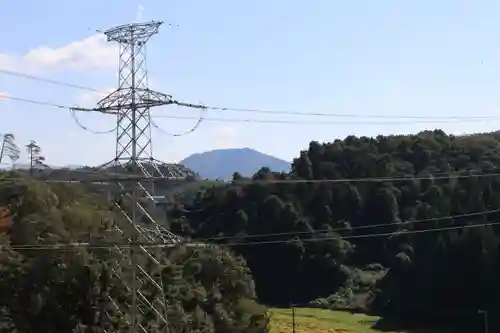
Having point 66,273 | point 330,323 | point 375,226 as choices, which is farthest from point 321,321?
point 66,273

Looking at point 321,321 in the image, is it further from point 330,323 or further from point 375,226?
point 375,226

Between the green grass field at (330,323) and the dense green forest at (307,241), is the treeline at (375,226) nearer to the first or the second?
the dense green forest at (307,241)

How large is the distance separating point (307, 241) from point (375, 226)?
628 cm

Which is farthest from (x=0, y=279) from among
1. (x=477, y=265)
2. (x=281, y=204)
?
(x=281, y=204)

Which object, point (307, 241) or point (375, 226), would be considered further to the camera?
point (307, 241)

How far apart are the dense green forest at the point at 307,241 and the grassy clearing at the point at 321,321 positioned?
1905 millimetres

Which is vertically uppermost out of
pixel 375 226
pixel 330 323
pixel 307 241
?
pixel 375 226

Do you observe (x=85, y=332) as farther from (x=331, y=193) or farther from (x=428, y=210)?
(x=331, y=193)

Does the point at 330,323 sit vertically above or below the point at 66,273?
below

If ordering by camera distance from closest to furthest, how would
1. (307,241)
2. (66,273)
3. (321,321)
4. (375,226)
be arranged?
(66,273) → (321,321) → (375,226) → (307,241)

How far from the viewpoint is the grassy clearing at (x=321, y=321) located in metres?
39.3

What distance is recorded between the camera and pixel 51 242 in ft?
86.4

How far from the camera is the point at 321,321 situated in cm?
4294

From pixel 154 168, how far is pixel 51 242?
1007cm
